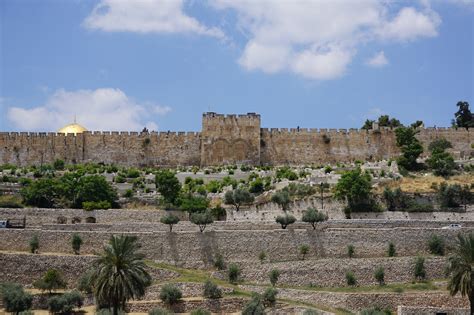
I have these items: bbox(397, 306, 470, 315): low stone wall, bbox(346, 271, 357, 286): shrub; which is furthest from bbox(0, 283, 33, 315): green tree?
bbox(397, 306, 470, 315): low stone wall

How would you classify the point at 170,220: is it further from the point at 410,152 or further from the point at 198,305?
the point at 410,152

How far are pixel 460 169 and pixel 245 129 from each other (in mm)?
15040

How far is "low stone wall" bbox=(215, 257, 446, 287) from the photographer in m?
35.6

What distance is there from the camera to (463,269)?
30.1m

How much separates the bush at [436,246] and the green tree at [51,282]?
1506 cm

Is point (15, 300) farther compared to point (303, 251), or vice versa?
point (303, 251)

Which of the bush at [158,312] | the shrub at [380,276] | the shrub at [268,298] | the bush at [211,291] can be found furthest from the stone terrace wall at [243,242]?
the bush at [158,312]

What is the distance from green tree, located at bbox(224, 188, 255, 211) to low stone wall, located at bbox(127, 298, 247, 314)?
12.4m

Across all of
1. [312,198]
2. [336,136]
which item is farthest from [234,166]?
[312,198]

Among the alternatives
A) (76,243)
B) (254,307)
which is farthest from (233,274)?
(76,243)

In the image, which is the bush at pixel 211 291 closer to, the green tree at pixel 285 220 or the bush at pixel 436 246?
the green tree at pixel 285 220

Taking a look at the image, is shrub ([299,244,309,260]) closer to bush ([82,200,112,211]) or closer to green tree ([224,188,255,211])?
green tree ([224,188,255,211])

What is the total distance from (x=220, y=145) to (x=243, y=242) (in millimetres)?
22356

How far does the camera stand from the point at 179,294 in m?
33.1
